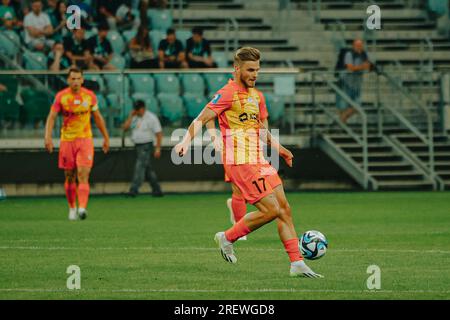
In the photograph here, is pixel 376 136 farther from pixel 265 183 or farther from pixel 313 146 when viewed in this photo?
pixel 265 183

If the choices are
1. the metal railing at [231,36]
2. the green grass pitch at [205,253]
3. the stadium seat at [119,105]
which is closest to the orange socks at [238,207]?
the green grass pitch at [205,253]

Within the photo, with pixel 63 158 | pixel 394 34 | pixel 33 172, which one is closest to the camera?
pixel 63 158

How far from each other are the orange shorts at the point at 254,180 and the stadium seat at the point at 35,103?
14612mm

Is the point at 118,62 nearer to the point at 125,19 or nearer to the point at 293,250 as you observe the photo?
the point at 125,19

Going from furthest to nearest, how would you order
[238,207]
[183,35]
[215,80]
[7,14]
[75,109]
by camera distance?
[183,35] < [7,14] < [215,80] < [75,109] < [238,207]

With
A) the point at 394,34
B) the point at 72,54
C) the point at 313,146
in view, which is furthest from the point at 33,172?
the point at 394,34

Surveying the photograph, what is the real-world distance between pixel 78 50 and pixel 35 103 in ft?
6.22

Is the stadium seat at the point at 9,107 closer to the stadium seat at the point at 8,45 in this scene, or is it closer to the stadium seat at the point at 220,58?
the stadium seat at the point at 8,45

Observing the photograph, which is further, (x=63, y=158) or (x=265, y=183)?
(x=63, y=158)

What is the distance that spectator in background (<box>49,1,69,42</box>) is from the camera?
28.8 meters

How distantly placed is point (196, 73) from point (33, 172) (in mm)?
4306

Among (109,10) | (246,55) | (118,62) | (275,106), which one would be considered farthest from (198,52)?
(246,55)

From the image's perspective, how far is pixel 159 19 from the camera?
1227 inches
